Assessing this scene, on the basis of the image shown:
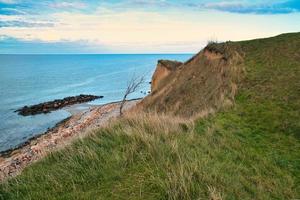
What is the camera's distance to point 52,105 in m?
60.7

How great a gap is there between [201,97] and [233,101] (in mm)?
3237

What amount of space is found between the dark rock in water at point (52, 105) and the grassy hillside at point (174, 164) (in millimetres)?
47310

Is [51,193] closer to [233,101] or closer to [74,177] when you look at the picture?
[74,177]

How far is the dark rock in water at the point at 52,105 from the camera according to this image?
55528mm

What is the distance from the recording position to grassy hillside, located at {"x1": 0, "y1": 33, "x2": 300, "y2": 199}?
638cm

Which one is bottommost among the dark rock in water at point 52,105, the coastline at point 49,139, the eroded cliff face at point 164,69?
the dark rock in water at point 52,105

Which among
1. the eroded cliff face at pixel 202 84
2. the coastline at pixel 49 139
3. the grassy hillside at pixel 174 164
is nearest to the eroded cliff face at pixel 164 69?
the eroded cliff face at pixel 202 84

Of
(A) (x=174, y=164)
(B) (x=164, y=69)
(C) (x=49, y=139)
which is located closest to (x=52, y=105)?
(C) (x=49, y=139)

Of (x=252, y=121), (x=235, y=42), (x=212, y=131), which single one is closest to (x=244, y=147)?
(x=212, y=131)

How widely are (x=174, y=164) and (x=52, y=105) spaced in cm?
5637

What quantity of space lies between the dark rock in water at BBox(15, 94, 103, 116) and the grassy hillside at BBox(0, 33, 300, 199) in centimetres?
4731

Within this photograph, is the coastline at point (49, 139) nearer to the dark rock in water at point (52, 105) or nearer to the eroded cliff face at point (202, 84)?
the dark rock in water at point (52, 105)

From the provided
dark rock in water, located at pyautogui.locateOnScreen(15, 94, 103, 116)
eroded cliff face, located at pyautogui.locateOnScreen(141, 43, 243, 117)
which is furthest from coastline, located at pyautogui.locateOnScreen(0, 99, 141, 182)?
eroded cliff face, located at pyautogui.locateOnScreen(141, 43, 243, 117)

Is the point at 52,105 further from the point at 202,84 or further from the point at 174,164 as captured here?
the point at 174,164
